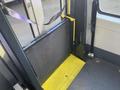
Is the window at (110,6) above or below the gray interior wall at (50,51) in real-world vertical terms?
above

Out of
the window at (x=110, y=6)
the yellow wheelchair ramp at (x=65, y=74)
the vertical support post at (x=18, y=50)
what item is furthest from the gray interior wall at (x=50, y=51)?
the window at (x=110, y=6)

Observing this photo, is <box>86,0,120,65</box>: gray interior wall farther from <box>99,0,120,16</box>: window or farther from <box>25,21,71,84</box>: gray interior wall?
<box>25,21,71,84</box>: gray interior wall

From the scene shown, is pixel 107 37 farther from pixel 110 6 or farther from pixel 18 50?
pixel 18 50

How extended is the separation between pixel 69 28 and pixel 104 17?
1.48 feet

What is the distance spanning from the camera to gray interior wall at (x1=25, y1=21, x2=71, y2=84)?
4.40ft

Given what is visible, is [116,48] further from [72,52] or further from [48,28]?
[48,28]

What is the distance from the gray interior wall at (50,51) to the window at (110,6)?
0.47 metres

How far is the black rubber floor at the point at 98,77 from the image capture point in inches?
63.6

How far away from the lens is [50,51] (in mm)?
1536

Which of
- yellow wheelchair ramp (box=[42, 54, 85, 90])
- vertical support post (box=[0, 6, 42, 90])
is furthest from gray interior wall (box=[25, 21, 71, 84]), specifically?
vertical support post (box=[0, 6, 42, 90])

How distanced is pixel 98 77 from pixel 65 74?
419mm

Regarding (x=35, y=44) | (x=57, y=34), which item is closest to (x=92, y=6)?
(x=57, y=34)

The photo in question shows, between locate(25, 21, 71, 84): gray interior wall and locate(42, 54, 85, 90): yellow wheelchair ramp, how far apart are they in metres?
0.07

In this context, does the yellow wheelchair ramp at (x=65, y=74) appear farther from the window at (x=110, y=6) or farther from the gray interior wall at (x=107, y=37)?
the window at (x=110, y=6)
